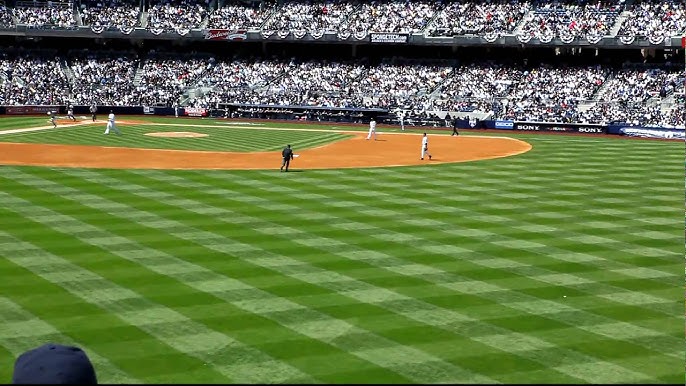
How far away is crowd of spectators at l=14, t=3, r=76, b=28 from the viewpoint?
79562mm

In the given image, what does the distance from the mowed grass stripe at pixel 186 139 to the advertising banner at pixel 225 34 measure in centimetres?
1986

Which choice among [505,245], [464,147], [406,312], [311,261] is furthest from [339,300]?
[464,147]

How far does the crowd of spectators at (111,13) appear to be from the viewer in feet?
264

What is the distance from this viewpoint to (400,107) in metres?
69.8

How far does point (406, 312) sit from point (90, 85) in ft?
223

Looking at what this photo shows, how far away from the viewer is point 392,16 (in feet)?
249

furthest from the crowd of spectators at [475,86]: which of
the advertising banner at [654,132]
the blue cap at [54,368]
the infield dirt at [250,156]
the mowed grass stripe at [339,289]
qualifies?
the blue cap at [54,368]

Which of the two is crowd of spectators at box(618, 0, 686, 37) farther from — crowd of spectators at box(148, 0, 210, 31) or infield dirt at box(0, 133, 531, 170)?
crowd of spectators at box(148, 0, 210, 31)

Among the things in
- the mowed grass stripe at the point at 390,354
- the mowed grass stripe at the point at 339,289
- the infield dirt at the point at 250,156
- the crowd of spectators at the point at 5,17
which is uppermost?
the crowd of spectators at the point at 5,17

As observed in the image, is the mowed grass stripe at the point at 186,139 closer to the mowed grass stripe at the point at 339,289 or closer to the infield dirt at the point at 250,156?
the infield dirt at the point at 250,156

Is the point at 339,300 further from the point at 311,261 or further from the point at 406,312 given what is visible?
the point at 311,261

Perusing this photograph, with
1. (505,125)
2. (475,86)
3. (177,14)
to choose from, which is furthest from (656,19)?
(177,14)

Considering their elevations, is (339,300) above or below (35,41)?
below

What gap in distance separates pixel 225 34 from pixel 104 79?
12997mm
